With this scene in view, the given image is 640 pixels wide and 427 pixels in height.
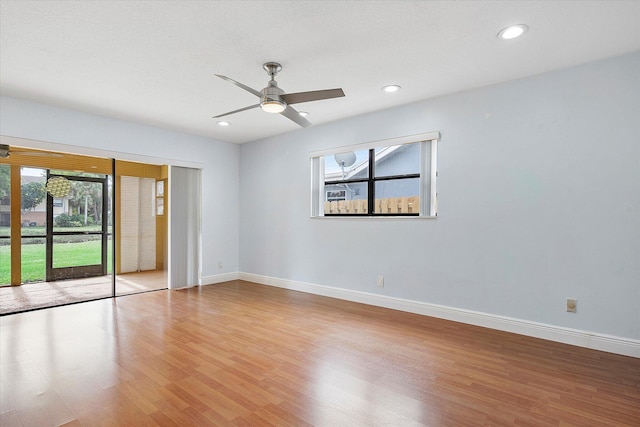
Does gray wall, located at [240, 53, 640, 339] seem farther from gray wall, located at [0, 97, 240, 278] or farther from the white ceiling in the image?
gray wall, located at [0, 97, 240, 278]

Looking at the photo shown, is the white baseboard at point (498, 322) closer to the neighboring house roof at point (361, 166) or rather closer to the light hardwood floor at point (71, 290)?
the neighboring house roof at point (361, 166)

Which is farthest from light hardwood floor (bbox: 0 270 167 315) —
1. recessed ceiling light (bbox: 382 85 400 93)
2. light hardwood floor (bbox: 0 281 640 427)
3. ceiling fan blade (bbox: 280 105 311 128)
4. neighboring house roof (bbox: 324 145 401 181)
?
recessed ceiling light (bbox: 382 85 400 93)

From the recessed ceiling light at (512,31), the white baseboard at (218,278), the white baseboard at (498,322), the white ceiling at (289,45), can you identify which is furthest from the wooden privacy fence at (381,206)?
the white baseboard at (218,278)

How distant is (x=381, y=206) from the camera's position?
4348 millimetres

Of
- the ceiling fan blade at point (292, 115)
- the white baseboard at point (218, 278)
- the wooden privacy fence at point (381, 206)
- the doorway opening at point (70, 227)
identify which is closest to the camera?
the ceiling fan blade at point (292, 115)

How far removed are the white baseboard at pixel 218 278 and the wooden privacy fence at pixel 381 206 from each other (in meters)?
2.40

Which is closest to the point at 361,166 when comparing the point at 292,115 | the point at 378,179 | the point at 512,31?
the point at 378,179

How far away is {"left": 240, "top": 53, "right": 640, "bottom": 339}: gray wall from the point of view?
281 cm

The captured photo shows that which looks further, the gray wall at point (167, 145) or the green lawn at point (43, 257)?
the green lawn at point (43, 257)

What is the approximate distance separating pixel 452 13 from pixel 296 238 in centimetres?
379

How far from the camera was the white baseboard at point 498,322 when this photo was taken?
2.80 m

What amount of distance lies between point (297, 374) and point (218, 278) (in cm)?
380

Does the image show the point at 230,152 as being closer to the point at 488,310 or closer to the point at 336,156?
the point at 336,156

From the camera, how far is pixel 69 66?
2965 millimetres
